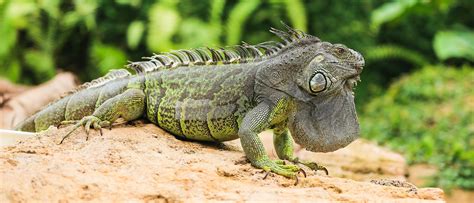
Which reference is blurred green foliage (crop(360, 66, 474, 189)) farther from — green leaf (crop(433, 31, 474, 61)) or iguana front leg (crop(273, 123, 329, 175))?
iguana front leg (crop(273, 123, 329, 175))

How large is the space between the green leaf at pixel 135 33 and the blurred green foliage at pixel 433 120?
5.15 meters

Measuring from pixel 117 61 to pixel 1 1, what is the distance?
2.80 metres

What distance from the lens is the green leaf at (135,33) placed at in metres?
13.8

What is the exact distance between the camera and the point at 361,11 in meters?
16.2

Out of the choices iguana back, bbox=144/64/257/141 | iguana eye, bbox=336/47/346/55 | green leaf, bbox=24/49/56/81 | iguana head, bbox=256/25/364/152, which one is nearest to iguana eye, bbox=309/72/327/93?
iguana head, bbox=256/25/364/152

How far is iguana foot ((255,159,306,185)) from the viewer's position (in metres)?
5.12

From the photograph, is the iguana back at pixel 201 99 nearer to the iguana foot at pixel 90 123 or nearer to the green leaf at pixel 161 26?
the iguana foot at pixel 90 123

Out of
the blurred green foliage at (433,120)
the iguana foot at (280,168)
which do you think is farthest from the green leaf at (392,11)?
the iguana foot at (280,168)

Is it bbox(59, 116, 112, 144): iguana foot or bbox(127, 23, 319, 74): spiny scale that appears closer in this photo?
bbox(59, 116, 112, 144): iguana foot

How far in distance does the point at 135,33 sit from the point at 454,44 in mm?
7296

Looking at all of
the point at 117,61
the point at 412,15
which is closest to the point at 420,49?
the point at 412,15

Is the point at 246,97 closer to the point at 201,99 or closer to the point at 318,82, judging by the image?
the point at 201,99

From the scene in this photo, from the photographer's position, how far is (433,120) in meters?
12.3

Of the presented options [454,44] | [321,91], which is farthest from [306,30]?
[321,91]
